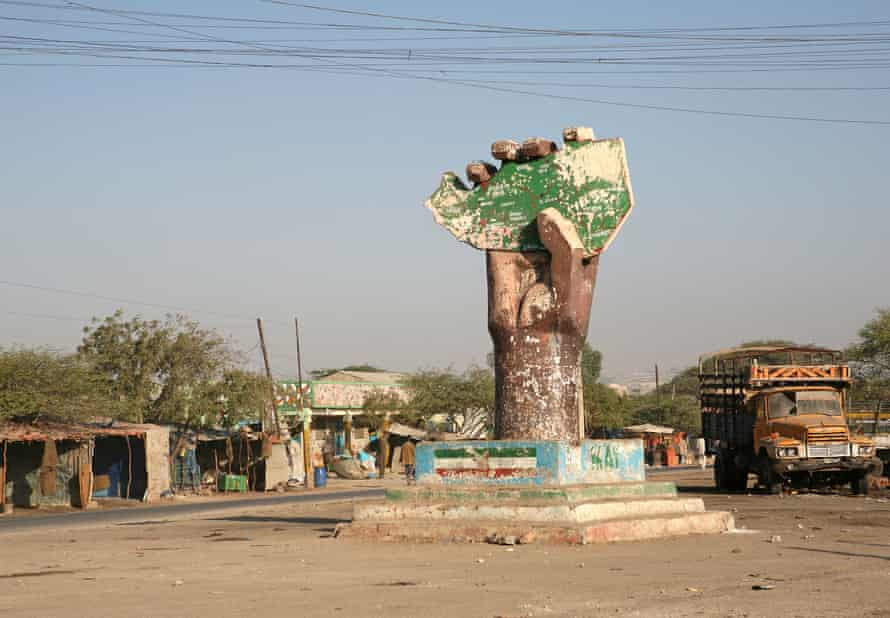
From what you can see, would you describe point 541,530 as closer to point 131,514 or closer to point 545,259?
point 545,259

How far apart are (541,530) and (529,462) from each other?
1607mm

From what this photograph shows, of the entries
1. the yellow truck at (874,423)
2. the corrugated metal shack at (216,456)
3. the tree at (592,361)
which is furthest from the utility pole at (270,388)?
the tree at (592,361)

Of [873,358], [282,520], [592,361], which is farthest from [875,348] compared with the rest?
[592,361]

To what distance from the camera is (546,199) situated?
1750 centimetres

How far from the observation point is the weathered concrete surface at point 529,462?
16.2 m

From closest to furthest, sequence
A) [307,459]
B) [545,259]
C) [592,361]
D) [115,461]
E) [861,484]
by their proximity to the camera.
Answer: [545,259] < [861,484] < [115,461] < [307,459] < [592,361]

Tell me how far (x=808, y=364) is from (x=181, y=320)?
79.2 feet

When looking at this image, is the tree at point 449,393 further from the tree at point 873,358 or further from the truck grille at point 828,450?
the truck grille at point 828,450

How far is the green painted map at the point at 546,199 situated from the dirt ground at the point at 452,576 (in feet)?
15.5

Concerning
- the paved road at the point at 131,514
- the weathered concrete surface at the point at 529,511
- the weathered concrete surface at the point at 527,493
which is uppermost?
the weathered concrete surface at the point at 527,493

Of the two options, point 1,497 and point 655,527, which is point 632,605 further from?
point 1,497

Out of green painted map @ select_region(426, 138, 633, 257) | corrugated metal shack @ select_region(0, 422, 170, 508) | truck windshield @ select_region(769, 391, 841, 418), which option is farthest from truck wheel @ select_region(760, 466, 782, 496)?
corrugated metal shack @ select_region(0, 422, 170, 508)

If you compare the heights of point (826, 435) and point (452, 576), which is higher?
point (826, 435)

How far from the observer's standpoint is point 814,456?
27000 millimetres
